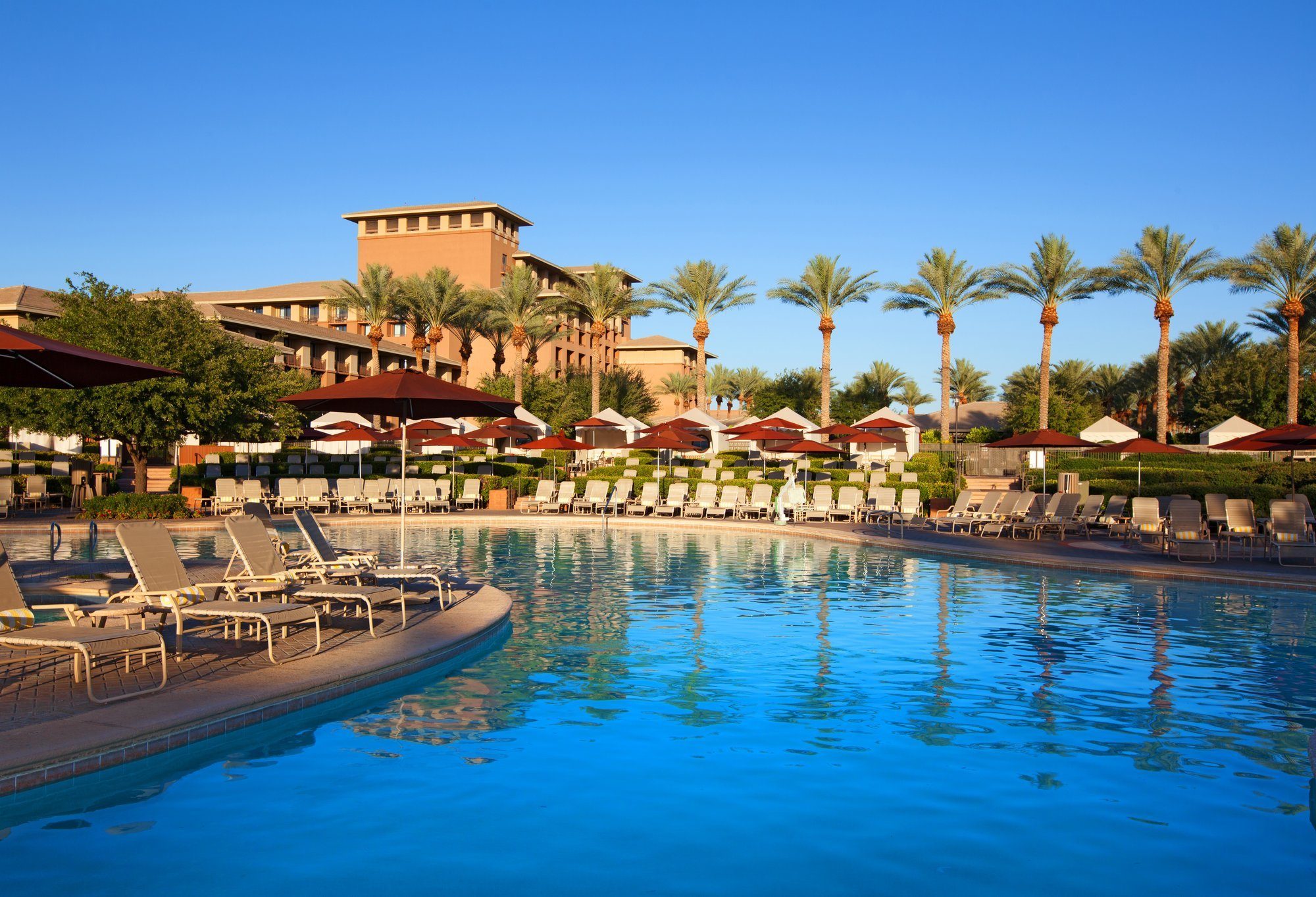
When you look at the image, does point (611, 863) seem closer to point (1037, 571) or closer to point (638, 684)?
point (638, 684)

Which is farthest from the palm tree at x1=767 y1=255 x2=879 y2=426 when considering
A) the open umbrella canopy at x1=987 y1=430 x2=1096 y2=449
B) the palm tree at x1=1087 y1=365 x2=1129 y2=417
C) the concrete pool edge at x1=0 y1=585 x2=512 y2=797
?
the concrete pool edge at x1=0 y1=585 x2=512 y2=797

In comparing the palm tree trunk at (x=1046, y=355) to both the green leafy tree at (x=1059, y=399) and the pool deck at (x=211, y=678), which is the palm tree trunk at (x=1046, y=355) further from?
the pool deck at (x=211, y=678)

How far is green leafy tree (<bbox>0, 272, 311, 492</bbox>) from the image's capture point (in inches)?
846

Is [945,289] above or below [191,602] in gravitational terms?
above

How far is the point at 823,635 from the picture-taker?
10.1 metres

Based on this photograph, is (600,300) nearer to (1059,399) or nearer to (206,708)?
(1059,399)

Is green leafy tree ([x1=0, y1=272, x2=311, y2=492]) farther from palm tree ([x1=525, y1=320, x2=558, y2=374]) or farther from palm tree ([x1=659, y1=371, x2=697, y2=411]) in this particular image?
palm tree ([x1=659, y1=371, x2=697, y2=411])

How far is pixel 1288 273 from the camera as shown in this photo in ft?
129

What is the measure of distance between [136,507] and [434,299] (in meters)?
28.2

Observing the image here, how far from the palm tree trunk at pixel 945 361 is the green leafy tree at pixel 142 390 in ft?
92.2

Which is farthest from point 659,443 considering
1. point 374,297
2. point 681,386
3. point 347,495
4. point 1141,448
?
point 681,386

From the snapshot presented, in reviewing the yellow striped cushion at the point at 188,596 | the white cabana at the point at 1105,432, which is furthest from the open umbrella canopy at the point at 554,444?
the white cabana at the point at 1105,432

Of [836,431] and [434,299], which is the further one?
[434,299]

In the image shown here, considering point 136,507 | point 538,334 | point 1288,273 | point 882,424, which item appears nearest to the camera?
point 136,507
